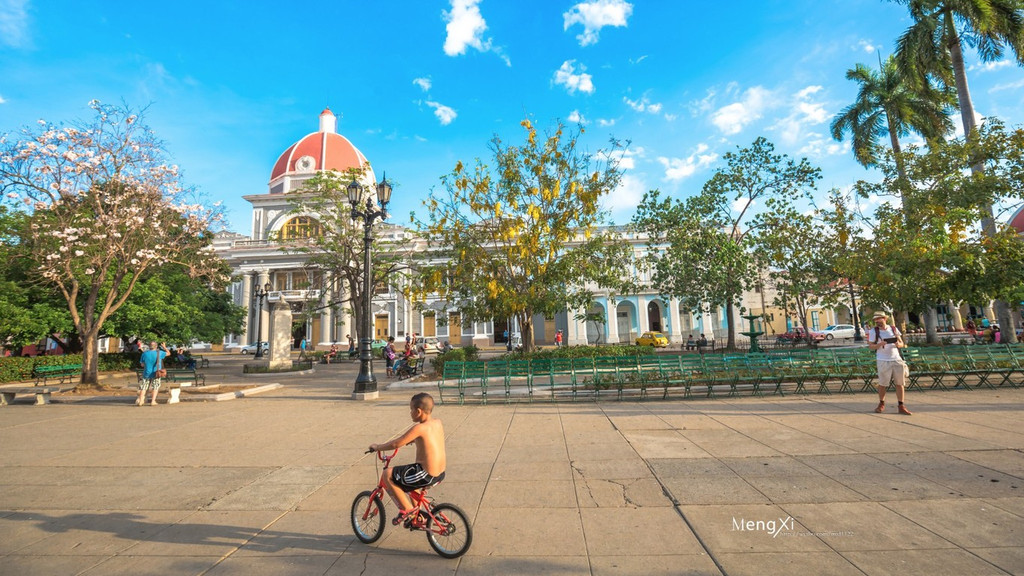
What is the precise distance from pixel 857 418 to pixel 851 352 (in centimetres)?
528

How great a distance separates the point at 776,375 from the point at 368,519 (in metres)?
10.1

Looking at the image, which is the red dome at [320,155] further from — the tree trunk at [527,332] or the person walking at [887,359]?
the person walking at [887,359]

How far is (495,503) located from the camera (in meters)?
4.25

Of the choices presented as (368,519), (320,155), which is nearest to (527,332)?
(368,519)

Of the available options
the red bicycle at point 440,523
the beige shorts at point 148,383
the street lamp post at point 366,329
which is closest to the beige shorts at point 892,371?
the red bicycle at point 440,523

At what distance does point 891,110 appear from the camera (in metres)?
24.5

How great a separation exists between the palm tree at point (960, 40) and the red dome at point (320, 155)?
41528 mm

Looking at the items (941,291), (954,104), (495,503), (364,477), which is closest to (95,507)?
(364,477)

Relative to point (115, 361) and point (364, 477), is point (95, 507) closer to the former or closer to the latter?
point (364, 477)

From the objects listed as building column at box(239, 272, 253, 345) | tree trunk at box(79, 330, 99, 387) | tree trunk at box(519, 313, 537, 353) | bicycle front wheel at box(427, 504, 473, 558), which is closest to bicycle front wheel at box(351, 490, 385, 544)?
bicycle front wheel at box(427, 504, 473, 558)

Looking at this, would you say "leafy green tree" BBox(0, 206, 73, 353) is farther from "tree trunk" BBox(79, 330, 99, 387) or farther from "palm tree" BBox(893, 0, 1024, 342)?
"palm tree" BBox(893, 0, 1024, 342)

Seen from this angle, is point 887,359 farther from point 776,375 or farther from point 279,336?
point 279,336

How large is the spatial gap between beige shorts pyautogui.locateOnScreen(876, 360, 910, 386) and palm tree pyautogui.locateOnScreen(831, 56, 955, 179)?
20.0 metres

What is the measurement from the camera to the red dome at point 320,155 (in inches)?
1810
